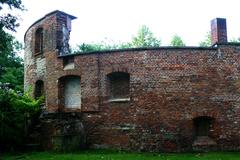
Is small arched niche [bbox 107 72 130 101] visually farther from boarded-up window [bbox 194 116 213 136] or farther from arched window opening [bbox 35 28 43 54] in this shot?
arched window opening [bbox 35 28 43 54]

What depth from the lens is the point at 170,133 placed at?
659 inches

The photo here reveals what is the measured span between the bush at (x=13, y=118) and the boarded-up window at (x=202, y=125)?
7.75 m

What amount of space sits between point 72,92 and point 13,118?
122 inches

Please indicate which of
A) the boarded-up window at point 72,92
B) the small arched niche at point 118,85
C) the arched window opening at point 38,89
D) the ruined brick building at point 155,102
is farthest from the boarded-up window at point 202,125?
the arched window opening at point 38,89

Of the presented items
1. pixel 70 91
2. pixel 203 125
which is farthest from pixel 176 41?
pixel 203 125

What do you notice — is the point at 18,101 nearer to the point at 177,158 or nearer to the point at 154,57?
the point at 154,57

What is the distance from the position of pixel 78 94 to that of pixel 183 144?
5.57m

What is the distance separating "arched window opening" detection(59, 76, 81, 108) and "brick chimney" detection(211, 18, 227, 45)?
22.7ft

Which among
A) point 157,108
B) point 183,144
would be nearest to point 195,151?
point 183,144

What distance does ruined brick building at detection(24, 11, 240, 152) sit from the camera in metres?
16.8

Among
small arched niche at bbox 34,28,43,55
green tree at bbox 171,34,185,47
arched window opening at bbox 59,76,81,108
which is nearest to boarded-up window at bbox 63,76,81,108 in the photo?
arched window opening at bbox 59,76,81,108

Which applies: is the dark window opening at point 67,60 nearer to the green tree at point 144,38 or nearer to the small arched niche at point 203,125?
the small arched niche at point 203,125

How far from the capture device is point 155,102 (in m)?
17.0

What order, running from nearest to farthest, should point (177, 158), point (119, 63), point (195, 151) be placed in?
1. point (177, 158)
2. point (195, 151)
3. point (119, 63)
